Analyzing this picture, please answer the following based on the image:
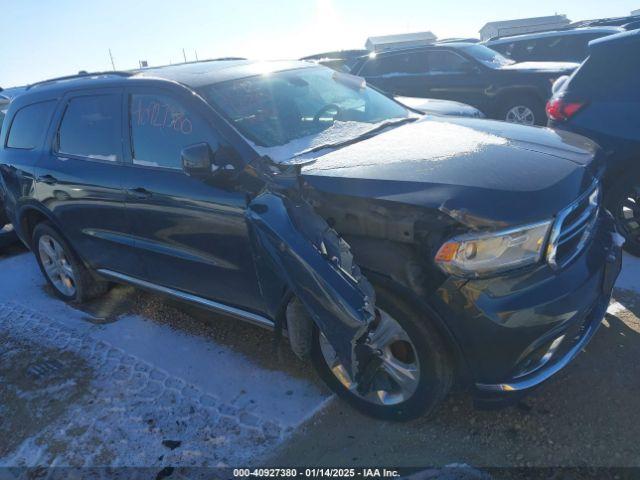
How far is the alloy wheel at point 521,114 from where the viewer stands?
7.91 meters

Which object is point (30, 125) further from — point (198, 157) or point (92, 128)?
point (198, 157)

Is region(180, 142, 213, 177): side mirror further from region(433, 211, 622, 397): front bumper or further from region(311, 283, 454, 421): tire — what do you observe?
region(433, 211, 622, 397): front bumper

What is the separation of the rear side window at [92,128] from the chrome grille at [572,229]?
274 centimetres

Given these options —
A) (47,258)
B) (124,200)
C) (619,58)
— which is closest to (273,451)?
(124,200)

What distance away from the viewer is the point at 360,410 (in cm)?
260

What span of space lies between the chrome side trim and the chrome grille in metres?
1.54

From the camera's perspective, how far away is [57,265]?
4395mm

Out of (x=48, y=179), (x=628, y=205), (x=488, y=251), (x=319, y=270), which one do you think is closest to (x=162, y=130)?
(x=48, y=179)

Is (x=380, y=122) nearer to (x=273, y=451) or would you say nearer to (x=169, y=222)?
(x=169, y=222)

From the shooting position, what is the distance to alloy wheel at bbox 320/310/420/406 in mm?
2318

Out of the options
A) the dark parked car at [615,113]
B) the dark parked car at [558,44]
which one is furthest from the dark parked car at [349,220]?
the dark parked car at [558,44]

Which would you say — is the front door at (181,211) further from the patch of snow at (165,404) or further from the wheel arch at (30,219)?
the wheel arch at (30,219)

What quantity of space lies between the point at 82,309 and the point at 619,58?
4.97 meters

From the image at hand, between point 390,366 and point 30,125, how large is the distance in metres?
3.68
